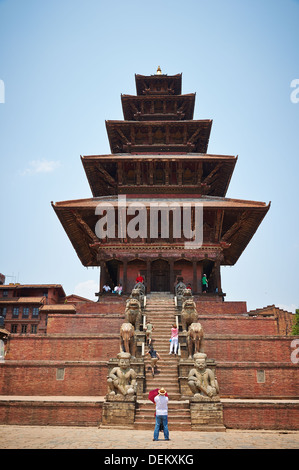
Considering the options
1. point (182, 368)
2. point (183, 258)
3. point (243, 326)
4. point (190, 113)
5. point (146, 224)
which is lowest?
point (182, 368)

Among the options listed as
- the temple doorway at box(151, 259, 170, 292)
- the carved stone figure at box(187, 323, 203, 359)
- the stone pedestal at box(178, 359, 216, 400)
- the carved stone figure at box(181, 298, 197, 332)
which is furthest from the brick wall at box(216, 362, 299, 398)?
the temple doorway at box(151, 259, 170, 292)

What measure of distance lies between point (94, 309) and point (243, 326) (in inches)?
279

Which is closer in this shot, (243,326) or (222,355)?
(222,355)

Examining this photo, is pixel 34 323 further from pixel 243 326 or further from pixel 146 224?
pixel 243 326

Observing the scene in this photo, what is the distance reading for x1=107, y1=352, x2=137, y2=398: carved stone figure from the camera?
10795 millimetres

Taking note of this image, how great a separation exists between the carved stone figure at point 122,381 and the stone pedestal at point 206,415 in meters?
1.67

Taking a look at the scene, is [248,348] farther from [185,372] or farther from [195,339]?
[185,372]

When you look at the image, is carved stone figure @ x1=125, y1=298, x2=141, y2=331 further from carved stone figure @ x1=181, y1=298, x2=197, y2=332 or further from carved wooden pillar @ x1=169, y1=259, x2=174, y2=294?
carved wooden pillar @ x1=169, y1=259, x2=174, y2=294

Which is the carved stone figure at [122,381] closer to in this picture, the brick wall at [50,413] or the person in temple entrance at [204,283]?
the brick wall at [50,413]

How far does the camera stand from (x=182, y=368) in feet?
42.1

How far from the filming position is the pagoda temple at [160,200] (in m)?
23.1

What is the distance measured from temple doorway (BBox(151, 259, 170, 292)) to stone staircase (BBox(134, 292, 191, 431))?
2926mm
